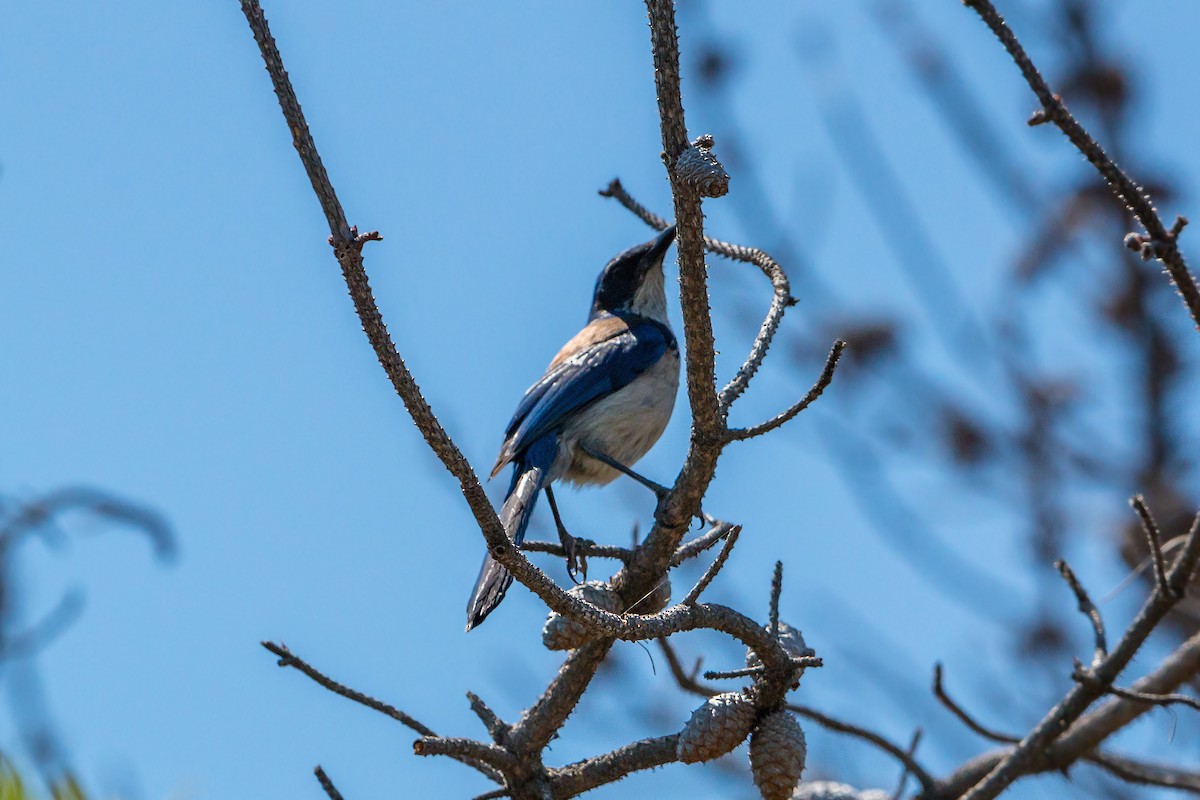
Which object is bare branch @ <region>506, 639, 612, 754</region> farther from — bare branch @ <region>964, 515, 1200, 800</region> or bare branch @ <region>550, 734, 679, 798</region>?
bare branch @ <region>964, 515, 1200, 800</region>

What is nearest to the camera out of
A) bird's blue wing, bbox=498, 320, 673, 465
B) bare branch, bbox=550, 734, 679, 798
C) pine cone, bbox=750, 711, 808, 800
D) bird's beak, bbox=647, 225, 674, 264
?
pine cone, bbox=750, 711, 808, 800

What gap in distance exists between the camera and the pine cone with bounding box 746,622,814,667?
11.4 feet

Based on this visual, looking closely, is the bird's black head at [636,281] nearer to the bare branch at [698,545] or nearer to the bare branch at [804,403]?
the bare branch at [698,545]

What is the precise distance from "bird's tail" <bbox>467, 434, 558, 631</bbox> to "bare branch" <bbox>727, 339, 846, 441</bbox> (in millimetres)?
694

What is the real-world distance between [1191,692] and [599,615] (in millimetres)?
3222

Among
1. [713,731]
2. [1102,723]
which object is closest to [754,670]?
[713,731]

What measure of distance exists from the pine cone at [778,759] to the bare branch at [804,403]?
0.68m

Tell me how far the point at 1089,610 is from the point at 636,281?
3.66m

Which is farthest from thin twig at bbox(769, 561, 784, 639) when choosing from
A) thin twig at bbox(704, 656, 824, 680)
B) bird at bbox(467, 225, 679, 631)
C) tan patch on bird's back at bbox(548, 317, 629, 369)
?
tan patch on bird's back at bbox(548, 317, 629, 369)

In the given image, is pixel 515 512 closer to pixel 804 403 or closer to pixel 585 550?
pixel 585 550

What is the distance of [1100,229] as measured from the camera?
8172 millimetres

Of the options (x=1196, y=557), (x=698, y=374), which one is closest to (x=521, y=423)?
(x=698, y=374)

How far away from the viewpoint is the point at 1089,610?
378 centimetres

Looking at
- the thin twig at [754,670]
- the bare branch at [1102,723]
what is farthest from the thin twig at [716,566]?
the bare branch at [1102,723]
